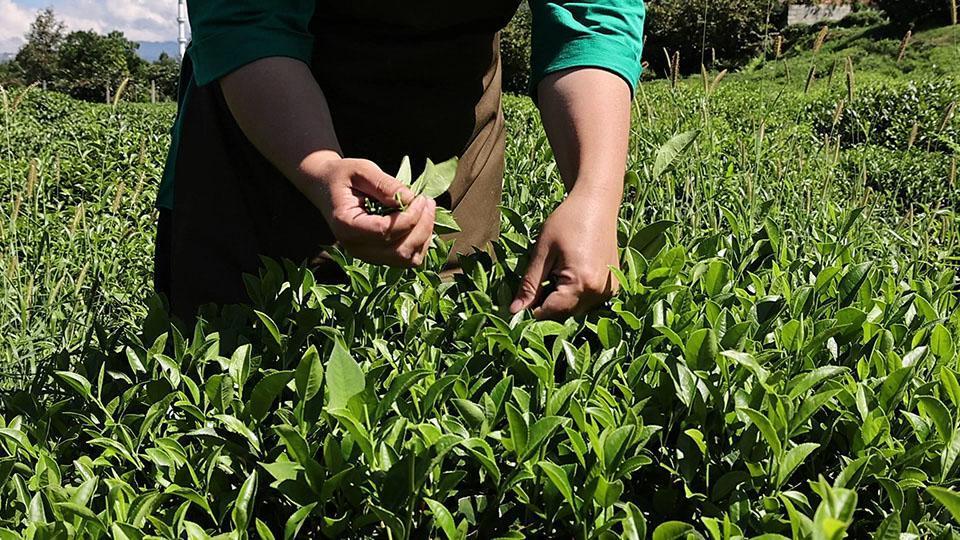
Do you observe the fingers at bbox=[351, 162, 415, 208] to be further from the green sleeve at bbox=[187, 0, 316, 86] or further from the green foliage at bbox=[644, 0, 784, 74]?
the green foliage at bbox=[644, 0, 784, 74]

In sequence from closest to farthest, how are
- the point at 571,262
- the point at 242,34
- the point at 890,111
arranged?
the point at 571,262 → the point at 242,34 → the point at 890,111

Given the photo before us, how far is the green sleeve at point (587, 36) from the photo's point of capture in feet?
6.06

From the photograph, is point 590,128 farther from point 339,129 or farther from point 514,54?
point 514,54

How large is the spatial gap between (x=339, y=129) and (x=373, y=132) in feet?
0.26

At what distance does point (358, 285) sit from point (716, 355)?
0.68m

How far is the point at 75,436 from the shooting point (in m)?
1.41

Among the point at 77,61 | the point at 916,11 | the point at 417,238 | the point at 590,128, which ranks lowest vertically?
the point at 77,61

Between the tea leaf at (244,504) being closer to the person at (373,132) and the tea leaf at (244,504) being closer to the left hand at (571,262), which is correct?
the person at (373,132)

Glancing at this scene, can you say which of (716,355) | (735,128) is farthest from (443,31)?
(735,128)

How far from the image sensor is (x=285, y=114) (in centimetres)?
160

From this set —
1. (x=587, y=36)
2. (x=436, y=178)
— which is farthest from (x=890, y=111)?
(x=436, y=178)

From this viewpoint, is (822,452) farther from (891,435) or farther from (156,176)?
(156,176)

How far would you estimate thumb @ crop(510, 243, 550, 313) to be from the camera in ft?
5.19

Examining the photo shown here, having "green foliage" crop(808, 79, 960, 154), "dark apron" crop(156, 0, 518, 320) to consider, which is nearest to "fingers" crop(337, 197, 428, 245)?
"dark apron" crop(156, 0, 518, 320)
